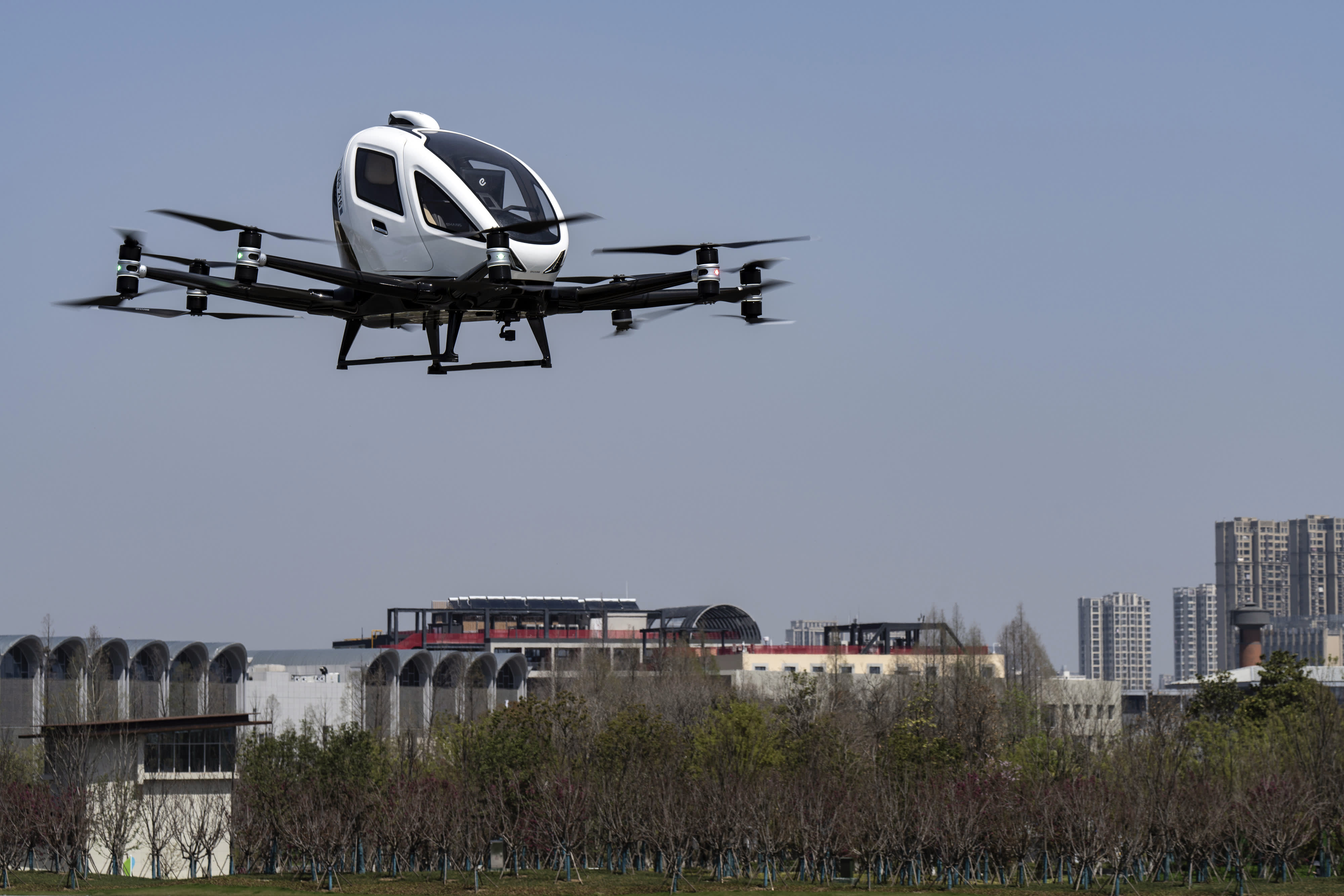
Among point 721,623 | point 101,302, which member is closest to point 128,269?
point 101,302

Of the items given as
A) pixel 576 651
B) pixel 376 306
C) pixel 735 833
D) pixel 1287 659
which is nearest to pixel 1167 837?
pixel 735 833

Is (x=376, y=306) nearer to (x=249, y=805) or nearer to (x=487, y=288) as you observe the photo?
(x=487, y=288)

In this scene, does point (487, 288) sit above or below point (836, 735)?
above

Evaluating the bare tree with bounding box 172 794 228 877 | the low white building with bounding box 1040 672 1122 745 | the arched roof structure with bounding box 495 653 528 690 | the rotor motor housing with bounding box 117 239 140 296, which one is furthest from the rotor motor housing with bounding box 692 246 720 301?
the arched roof structure with bounding box 495 653 528 690

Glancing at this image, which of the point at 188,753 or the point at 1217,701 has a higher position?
the point at 1217,701

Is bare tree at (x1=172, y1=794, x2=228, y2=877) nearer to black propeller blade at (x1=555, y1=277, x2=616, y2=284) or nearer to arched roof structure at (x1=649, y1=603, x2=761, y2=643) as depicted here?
black propeller blade at (x1=555, y1=277, x2=616, y2=284)

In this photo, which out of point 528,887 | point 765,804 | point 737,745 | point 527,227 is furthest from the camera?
point 737,745

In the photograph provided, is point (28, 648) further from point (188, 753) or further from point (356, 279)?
point (356, 279)
